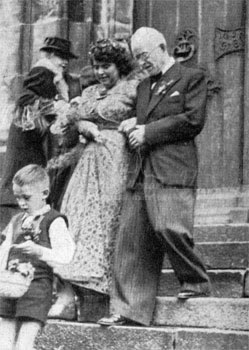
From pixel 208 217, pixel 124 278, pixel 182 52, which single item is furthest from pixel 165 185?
pixel 182 52

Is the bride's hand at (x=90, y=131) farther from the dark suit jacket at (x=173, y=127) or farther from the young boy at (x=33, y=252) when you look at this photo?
the young boy at (x=33, y=252)

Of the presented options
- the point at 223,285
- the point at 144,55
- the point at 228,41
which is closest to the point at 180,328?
the point at 223,285

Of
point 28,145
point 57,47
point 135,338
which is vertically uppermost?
point 57,47

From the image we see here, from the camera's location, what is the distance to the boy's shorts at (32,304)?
6688mm

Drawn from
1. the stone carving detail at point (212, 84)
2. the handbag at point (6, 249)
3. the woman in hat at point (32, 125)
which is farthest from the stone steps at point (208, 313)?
the stone carving detail at point (212, 84)

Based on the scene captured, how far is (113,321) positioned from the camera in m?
7.41

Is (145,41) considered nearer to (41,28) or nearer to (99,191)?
(99,191)

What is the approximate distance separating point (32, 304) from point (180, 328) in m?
1.06

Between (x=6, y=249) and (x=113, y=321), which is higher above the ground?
(x=6, y=249)

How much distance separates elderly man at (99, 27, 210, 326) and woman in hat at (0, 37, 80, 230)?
114 centimetres

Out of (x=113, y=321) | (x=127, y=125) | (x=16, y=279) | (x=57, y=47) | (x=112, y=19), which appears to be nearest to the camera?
(x=16, y=279)

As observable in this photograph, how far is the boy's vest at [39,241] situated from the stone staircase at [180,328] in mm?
748

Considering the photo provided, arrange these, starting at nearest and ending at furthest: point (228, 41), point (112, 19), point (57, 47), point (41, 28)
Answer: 1. point (57, 47)
2. point (228, 41)
3. point (112, 19)
4. point (41, 28)

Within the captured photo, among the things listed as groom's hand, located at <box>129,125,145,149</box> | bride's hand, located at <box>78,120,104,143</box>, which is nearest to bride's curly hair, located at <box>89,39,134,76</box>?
bride's hand, located at <box>78,120,104,143</box>
